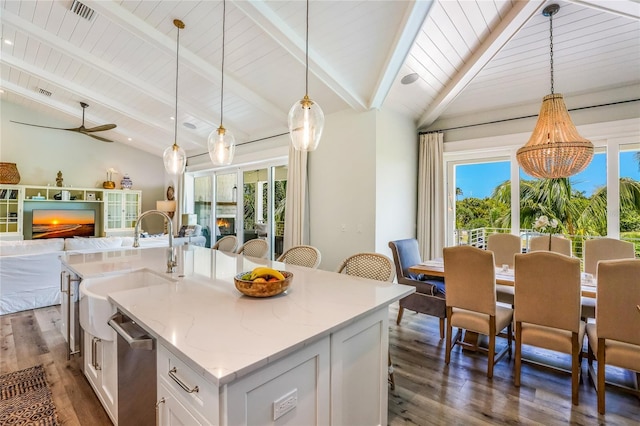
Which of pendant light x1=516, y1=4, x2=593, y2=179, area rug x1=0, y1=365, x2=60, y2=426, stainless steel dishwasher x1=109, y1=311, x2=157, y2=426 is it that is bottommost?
area rug x1=0, y1=365, x2=60, y2=426

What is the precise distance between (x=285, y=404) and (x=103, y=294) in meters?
1.67

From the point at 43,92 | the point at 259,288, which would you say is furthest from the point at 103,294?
the point at 43,92

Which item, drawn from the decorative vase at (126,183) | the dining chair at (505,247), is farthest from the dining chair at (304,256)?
the decorative vase at (126,183)

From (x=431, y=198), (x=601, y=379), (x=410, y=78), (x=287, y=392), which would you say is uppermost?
(x=410, y=78)

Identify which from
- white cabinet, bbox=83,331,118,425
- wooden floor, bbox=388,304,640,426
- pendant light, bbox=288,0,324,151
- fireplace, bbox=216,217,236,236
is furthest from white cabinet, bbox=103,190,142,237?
wooden floor, bbox=388,304,640,426

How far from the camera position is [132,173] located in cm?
843

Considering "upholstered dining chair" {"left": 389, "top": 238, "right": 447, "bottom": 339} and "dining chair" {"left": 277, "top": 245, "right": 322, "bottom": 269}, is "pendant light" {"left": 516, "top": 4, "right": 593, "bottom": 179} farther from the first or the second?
"dining chair" {"left": 277, "top": 245, "right": 322, "bottom": 269}

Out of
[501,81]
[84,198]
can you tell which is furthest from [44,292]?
[501,81]

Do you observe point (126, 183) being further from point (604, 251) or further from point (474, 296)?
point (604, 251)

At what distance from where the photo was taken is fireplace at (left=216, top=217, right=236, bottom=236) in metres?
6.97

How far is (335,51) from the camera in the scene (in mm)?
3266

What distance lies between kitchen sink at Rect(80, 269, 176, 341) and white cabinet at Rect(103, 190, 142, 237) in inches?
255

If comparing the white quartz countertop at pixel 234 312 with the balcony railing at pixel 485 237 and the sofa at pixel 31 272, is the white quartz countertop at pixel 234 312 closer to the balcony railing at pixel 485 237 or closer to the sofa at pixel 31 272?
the sofa at pixel 31 272

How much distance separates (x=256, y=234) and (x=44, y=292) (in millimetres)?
3306
